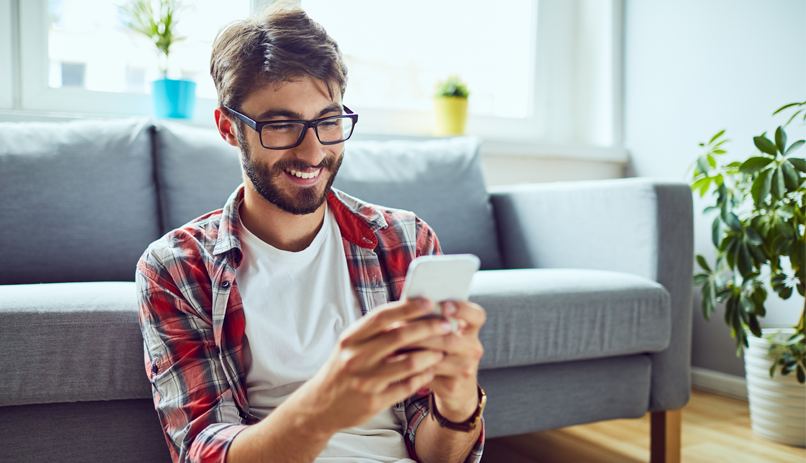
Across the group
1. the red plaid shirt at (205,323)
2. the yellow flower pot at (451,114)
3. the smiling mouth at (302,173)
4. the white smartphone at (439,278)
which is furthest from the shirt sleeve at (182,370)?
the yellow flower pot at (451,114)

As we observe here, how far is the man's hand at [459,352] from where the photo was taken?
21.3 inches

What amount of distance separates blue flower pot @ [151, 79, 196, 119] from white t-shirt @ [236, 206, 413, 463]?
3.25 feet

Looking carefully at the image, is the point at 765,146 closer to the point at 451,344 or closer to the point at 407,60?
the point at 407,60

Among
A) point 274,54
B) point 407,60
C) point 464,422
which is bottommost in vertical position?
point 464,422

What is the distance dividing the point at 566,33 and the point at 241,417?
2457mm

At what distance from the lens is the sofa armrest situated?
1384mm

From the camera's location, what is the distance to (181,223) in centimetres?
142

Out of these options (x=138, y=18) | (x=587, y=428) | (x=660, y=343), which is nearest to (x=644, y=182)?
(x=660, y=343)

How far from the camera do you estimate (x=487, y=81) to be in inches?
102

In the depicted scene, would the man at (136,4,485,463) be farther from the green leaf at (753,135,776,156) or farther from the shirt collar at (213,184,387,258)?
the green leaf at (753,135,776,156)

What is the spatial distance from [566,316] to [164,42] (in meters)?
1.34

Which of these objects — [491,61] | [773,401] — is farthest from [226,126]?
[491,61]

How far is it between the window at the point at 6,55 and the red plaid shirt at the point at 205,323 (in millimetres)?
1161

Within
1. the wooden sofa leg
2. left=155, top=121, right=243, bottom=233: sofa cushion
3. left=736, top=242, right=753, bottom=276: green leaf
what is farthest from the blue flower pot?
left=736, top=242, right=753, bottom=276: green leaf
